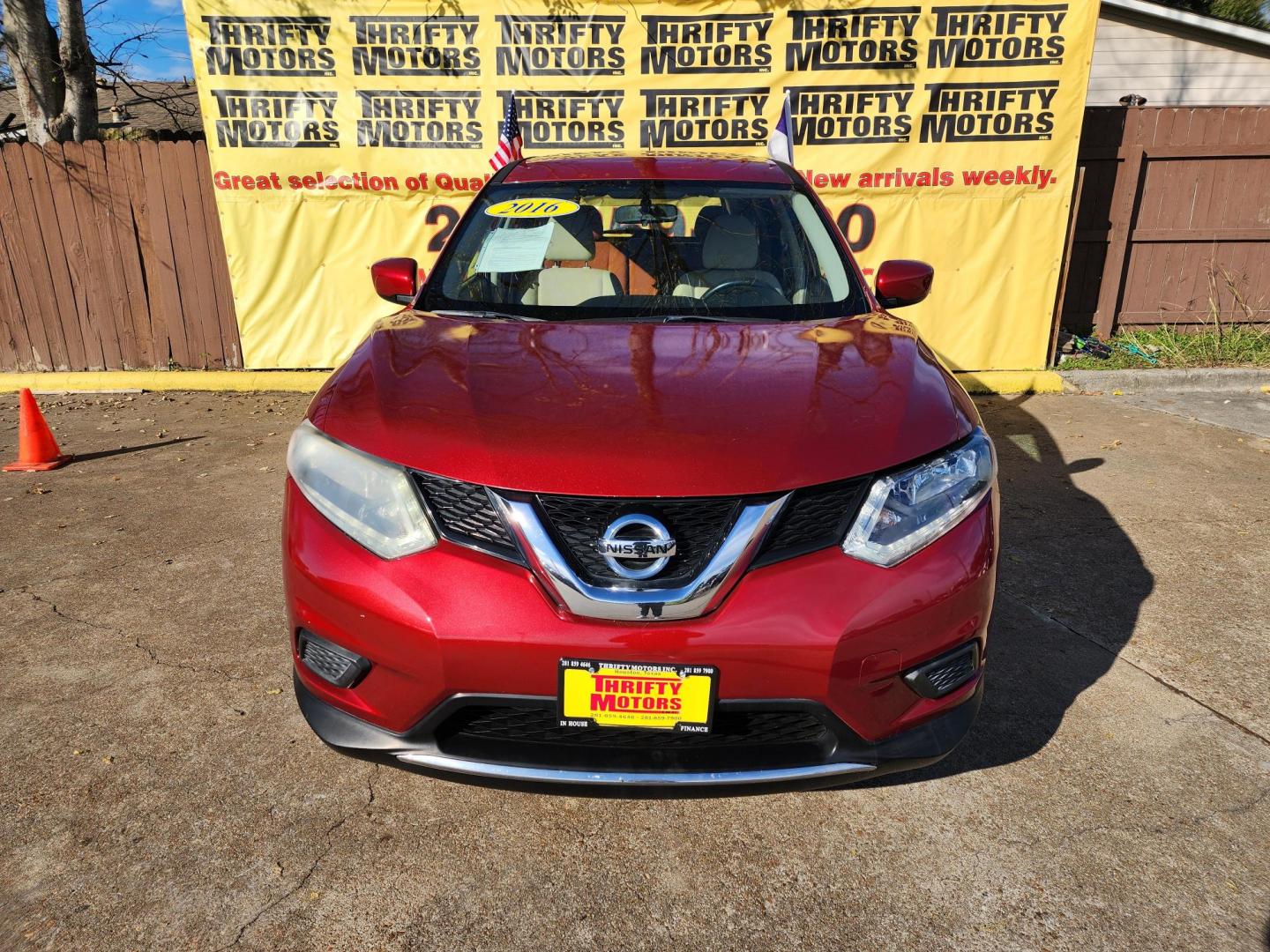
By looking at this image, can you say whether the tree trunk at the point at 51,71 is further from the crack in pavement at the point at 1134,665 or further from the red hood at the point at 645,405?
the crack in pavement at the point at 1134,665

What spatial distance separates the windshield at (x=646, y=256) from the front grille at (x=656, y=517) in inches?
43.3

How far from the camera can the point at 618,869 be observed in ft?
6.89

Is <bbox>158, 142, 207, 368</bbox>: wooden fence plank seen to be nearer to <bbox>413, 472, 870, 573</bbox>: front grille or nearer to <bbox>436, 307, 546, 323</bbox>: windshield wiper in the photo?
<bbox>436, 307, 546, 323</bbox>: windshield wiper

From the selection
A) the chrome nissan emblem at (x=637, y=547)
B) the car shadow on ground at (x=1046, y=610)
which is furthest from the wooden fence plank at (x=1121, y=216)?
the chrome nissan emblem at (x=637, y=547)

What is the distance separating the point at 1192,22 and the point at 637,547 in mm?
15967

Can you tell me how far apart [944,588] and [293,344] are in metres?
6.80

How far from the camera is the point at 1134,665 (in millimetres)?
3027

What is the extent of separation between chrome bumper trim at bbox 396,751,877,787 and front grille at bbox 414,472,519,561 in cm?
46

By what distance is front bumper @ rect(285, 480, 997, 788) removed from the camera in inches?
70.4

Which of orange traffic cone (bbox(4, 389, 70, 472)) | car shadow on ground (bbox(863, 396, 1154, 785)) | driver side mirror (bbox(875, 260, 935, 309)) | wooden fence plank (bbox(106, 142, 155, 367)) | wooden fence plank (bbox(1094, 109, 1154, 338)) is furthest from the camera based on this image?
wooden fence plank (bbox(1094, 109, 1154, 338))

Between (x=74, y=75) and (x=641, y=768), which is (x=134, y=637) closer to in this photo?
(x=641, y=768)

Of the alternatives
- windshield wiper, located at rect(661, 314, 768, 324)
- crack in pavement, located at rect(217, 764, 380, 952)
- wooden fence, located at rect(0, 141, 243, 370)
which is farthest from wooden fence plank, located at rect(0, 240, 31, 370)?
windshield wiper, located at rect(661, 314, 768, 324)

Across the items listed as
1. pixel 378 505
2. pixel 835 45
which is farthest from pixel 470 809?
pixel 835 45

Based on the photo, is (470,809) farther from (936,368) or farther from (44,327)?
(44,327)
